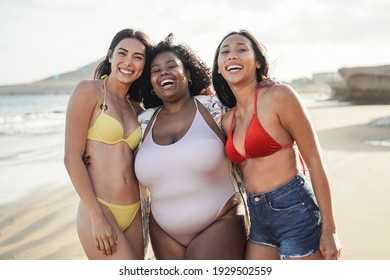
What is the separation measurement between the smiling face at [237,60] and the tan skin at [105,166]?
650mm

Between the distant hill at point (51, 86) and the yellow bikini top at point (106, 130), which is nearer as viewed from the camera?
the yellow bikini top at point (106, 130)

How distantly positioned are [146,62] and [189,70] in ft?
1.28

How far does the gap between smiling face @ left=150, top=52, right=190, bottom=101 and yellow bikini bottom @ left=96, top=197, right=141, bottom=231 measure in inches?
32.8

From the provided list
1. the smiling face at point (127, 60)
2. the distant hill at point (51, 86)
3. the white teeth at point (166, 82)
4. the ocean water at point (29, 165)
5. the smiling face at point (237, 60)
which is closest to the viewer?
→ the smiling face at point (237, 60)

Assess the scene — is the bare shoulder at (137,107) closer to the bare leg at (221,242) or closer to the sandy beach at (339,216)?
the bare leg at (221,242)

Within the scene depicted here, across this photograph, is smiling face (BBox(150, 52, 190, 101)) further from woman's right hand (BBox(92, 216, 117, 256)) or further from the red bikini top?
woman's right hand (BBox(92, 216, 117, 256))

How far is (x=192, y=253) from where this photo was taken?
2.87 metres

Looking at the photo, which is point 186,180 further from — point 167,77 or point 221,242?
point 167,77

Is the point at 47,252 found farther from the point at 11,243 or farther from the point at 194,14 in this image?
the point at 194,14

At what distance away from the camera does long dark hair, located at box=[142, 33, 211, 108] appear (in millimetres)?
3451

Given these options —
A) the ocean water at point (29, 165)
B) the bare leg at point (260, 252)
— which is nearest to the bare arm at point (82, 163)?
the bare leg at point (260, 252)

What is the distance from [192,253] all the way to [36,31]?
2921 millimetres

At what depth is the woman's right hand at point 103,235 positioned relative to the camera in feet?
9.07
